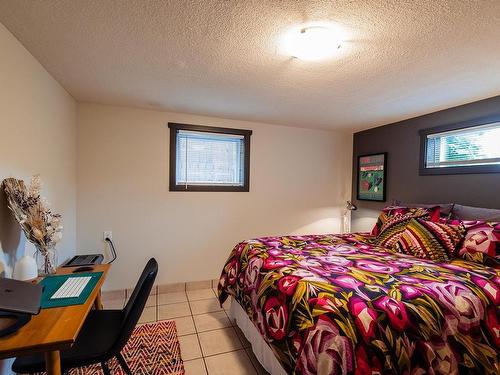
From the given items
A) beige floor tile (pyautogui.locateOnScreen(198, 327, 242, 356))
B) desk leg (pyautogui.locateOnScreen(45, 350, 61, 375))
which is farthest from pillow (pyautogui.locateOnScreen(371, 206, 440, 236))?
desk leg (pyautogui.locateOnScreen(45, 350, 61, 375))

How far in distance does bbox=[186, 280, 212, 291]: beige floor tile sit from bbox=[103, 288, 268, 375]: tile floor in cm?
4

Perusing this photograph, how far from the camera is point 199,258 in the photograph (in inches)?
125

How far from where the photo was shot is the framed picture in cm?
345

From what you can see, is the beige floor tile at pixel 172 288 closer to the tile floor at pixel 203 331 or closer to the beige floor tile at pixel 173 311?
the tile floor at pixel 203 331

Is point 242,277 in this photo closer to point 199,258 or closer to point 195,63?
point 199,258

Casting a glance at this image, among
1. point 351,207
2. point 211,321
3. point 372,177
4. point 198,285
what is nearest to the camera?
point 211,321

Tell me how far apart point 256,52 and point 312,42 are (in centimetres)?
38

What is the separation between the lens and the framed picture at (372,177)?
11.3 ft

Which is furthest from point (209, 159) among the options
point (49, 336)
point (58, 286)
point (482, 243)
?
point (482, 243)

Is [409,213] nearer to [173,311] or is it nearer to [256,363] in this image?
[256,363]

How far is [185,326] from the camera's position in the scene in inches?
91.5

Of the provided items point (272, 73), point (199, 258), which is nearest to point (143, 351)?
point (199, 258)

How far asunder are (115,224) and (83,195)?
45 cm

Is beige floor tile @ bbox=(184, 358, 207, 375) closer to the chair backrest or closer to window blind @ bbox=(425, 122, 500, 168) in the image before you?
the chair backrest
